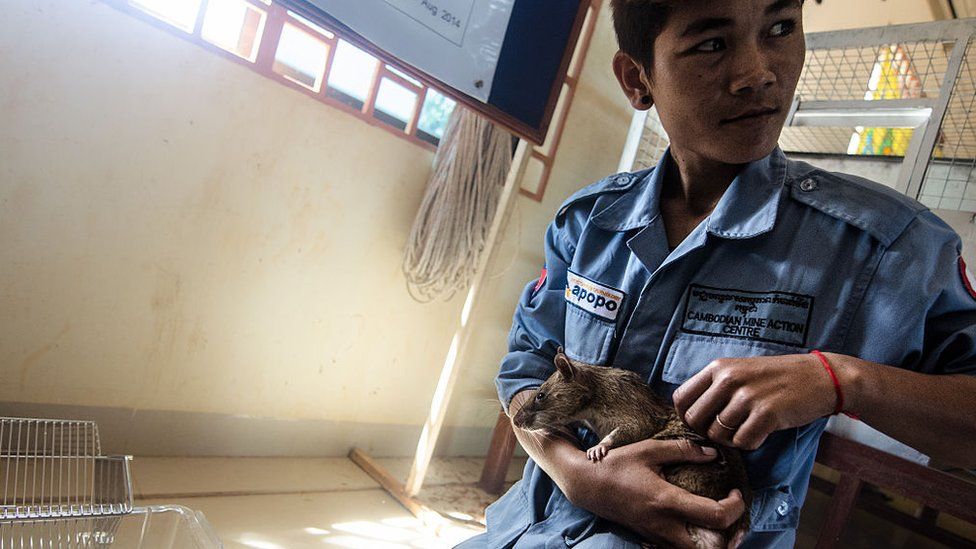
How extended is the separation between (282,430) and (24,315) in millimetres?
1087

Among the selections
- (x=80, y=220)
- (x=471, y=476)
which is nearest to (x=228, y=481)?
→ (x=80, y=220)

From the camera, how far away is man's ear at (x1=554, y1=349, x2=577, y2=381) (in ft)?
2.93

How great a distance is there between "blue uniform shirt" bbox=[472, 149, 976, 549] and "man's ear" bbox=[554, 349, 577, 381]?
0.24 ft

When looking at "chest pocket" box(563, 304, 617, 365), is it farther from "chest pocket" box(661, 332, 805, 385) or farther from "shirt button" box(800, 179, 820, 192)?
"shirt button" box(800, 179, 820, 192)

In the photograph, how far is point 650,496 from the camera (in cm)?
74

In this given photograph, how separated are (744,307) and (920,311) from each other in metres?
0.20

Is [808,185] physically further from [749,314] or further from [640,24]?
[640,24]

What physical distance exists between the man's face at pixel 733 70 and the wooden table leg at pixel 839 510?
1.01 metres

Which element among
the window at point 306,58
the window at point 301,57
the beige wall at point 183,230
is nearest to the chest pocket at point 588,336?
the window at point 306,58

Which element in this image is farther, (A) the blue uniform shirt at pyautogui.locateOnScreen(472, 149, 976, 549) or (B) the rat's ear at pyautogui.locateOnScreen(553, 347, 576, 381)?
(B) the rat's ear at pyautogui.locateOnScreen(553, 347, 576, 381)

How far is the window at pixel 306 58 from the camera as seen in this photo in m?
2.09

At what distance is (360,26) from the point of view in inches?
54.2

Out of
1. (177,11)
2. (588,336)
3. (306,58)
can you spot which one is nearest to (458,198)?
(306,58)

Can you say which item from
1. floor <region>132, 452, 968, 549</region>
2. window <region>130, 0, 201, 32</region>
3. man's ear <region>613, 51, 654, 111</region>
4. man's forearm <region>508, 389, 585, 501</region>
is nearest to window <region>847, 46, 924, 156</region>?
floor <region>132, 452, 968, 549</region>
